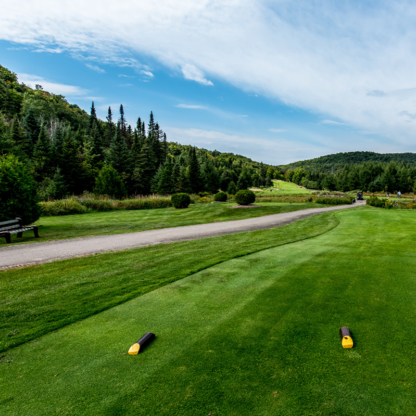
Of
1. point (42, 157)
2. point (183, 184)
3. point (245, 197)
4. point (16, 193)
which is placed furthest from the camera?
point (183, 184)

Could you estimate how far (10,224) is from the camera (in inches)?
446

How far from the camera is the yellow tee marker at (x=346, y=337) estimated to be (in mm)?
2961

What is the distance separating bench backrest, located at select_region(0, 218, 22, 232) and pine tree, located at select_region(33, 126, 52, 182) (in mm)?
32643

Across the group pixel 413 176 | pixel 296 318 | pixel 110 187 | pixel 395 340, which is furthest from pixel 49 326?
pixel 413 176

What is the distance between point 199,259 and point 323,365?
5037 millimetres

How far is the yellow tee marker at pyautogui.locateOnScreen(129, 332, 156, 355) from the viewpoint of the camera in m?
3.04

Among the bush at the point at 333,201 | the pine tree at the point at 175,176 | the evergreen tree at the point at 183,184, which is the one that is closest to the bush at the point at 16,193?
the bush at the point at 333,201

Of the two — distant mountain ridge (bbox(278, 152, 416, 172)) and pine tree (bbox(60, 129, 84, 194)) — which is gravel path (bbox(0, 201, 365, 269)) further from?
distant mountain ridge (bbox(278, 152, 416, 172))

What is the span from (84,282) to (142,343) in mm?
3299

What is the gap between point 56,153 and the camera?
4084 cm

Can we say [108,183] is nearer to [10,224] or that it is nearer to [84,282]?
[10,224]

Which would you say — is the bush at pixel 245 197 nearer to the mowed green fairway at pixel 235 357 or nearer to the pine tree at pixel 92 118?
the mowed green fairway at pixel 235 357

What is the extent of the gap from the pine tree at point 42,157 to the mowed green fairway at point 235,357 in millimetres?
43063

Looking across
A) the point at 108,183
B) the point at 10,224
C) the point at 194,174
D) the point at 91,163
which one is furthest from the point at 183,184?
the point at 10,224
